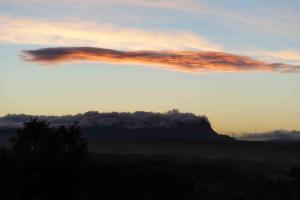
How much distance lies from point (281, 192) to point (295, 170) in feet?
122

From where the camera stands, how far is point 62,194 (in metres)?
70.8

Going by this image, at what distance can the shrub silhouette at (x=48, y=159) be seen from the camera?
232 ft

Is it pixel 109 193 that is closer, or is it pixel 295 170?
pixel 109 193

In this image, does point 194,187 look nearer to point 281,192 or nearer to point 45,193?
point 281,192

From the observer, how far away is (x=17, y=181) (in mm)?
78375

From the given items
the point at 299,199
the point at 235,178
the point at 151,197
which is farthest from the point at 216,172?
the point at 299,199

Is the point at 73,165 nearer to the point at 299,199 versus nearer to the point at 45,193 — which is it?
the point at 45,193

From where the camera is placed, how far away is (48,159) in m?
72.8

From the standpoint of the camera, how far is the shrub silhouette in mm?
70625

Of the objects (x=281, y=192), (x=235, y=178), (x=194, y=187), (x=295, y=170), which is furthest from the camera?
(x=235, y=178)

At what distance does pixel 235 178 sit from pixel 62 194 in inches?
3208

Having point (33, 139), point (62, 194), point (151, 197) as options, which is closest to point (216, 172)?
point (151, 197)

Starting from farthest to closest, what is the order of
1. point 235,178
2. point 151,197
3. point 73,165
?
1. point 235,178
2. point 151,197
3. point 73,165

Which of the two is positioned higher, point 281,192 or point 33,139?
point 33,139
